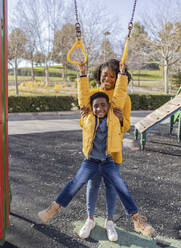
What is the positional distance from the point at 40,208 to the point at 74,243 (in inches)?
31.3

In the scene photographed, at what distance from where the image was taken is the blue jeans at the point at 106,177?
2066 mm

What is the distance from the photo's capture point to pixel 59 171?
417cm

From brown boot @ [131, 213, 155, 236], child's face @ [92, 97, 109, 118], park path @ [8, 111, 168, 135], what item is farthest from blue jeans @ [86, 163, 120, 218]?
park path @ [8, 111, 168, 135]

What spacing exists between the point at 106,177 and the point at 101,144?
0.29 meters

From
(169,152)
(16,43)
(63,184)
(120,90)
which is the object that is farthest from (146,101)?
(120,90)

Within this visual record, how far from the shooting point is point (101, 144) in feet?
6.82

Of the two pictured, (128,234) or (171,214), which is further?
(171,214)

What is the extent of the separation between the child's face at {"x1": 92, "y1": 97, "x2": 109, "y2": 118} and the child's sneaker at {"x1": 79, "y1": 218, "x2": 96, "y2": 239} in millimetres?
1079

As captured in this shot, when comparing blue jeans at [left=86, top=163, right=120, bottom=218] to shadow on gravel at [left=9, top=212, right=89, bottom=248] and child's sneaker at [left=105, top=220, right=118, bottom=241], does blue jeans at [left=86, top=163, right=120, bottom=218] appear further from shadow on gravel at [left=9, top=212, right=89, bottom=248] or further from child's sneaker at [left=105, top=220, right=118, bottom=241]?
shadow on gravel at [left=9, top=212, right=89, bottom=248]

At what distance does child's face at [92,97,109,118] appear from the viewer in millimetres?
2021

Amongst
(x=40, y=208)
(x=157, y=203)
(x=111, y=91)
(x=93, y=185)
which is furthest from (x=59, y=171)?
(x=111, y=91)

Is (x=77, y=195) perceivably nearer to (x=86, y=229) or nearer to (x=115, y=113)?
(x=86, y=229)

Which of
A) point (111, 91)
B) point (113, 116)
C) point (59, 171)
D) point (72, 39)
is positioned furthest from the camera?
point (72, 39)

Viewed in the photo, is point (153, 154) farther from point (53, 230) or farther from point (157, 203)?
point (53, 230)
